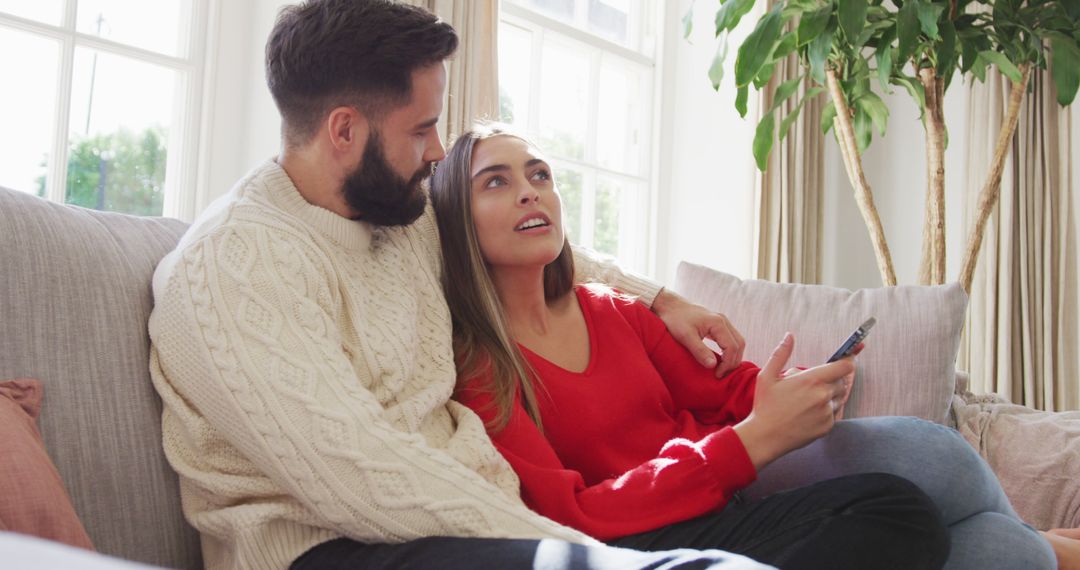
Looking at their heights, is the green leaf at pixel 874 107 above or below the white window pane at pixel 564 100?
below

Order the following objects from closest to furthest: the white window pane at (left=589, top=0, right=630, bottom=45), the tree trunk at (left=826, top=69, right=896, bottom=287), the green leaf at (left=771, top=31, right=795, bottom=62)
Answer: the green leaf at (left=771, top=31, right=795, bottom=62), the tree trunk at (left=826, top=69, right=896, bottom=287), the white window pane at (left=589, top=0, right=630, bottom=45)

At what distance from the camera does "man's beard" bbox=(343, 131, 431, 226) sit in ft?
4.09

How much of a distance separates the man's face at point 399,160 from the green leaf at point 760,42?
52.7 inches

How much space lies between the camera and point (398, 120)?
127 centimetres

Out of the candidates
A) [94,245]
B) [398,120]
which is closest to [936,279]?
[398,120]

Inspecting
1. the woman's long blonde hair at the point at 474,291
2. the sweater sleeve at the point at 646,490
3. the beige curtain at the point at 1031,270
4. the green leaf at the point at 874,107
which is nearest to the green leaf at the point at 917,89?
the green leaf at the point at 874,107

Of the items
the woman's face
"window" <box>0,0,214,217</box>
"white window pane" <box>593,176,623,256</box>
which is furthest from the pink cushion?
"white window pane" <box>593,176,623,256</box>

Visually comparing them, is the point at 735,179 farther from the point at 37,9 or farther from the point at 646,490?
the point at 646,490

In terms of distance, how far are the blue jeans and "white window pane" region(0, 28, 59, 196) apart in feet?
5.71

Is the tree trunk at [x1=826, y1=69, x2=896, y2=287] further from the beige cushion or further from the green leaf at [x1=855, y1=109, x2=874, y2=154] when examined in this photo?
the beige cushion

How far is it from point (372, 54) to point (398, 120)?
0.30 ft

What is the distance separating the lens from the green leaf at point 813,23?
2322 mm

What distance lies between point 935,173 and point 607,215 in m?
1.34

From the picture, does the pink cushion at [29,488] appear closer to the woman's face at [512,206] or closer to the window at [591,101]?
the woman's face at [512,206]
